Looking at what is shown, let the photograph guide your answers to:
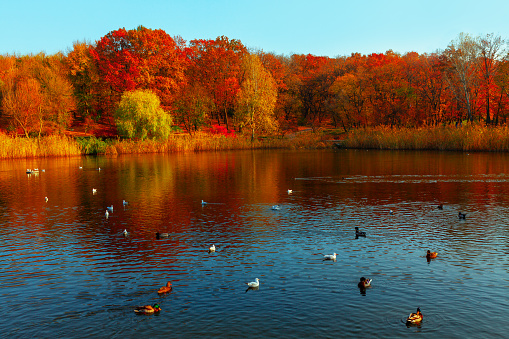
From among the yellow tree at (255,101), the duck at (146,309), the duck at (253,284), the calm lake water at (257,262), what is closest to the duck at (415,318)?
the calm lake water at (257,262)

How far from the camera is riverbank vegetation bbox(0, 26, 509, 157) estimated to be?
8100 cm

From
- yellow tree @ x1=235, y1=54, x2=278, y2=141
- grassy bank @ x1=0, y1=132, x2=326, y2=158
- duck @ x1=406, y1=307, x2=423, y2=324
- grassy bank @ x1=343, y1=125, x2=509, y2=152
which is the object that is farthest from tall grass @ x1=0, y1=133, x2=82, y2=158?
duck @ x1=406, y1=307, x2=423, y2=324

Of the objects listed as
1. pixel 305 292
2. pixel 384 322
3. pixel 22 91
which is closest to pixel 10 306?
pixel 305 292

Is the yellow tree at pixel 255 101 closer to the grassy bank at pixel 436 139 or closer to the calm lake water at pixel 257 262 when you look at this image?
the grassy bank at pixel 436 139

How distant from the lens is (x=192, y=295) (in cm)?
1454

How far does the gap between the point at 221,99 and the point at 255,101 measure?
14.5 m

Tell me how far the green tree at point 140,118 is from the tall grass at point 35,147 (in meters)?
10.1

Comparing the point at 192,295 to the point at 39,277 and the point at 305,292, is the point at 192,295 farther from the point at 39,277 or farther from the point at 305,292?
the point at 39,277

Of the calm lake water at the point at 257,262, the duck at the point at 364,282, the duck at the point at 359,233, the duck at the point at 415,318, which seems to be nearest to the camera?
the duck at the point at 415,318

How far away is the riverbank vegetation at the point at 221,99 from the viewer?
81.0 m

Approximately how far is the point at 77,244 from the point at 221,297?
10.2m

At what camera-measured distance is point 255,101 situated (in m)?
100

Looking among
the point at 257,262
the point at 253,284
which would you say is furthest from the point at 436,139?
the point at 253,284

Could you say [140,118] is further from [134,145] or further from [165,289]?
[165,289]
